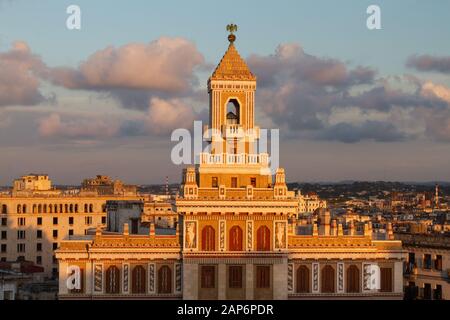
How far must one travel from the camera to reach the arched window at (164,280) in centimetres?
5962

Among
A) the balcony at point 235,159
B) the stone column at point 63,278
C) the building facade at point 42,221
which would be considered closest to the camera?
the stone column at point 63,278

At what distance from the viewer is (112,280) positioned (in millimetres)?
59344

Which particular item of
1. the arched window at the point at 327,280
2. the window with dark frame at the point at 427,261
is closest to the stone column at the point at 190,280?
the arched window at the point at 327,280

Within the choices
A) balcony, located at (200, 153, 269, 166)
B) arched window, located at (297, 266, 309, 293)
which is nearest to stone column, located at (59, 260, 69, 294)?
balcony, located at (200, 153, 269, 166)

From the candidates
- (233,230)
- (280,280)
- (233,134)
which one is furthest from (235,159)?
(280,280)

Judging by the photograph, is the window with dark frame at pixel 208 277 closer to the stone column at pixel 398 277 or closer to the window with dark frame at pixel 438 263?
the stone column at pixel 398 277

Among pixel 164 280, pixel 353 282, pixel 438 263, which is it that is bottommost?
pixel 353 282

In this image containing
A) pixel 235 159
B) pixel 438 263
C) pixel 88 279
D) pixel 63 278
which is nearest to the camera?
pixel 63 278

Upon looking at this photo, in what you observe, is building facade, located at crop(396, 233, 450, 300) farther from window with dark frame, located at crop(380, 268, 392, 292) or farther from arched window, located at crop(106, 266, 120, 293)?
arched window, located at crop(106, 266, 120, 293)

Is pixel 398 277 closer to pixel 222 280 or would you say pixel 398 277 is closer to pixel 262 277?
pixel 262 277

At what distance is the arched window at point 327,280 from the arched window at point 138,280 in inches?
446

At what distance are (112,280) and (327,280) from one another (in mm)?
13587

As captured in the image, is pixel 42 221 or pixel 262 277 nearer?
pixel 262 277
